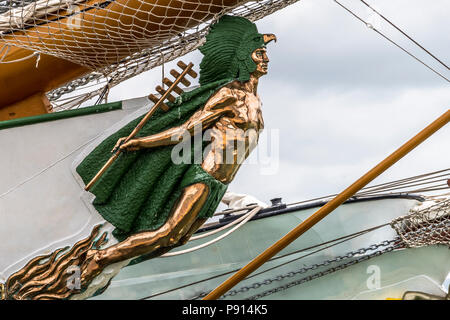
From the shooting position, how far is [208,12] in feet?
9.19

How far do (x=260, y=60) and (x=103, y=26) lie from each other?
2.03 ft

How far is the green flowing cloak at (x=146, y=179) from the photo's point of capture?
8.78 ft

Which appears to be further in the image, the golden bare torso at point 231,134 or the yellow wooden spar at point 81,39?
the yellow wooden spar at point 81,39

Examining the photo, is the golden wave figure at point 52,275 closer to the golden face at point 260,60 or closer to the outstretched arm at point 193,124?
the outstretched arm at point 193,124

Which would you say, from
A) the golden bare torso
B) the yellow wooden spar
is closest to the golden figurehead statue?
the golden bare torso

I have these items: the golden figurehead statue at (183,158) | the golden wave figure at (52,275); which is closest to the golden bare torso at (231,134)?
the golden figurehead statue at (183,158)

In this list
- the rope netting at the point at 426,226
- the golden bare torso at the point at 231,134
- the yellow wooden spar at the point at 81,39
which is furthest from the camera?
the rope netting at the point at 426,226

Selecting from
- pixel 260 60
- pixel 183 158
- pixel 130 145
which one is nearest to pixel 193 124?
pixel 183 158

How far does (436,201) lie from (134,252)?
2.32 metres

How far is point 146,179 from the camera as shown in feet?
8.91

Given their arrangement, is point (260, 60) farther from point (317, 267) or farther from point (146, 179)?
point (317, 267)

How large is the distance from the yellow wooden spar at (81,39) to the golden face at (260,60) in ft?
0.66
